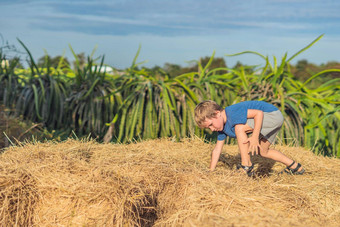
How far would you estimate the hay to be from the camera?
2.02 metres

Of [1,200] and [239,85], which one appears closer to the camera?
[1,200]

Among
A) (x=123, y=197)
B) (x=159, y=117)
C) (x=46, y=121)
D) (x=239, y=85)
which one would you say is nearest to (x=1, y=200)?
(x=123, y=197)

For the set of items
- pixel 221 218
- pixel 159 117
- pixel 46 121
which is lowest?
pixel 46 121

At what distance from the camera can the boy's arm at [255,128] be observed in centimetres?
282

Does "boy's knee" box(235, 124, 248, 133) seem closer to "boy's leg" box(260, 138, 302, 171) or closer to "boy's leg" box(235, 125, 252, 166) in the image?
"boy's leg" box(235, 125, 252, 166)

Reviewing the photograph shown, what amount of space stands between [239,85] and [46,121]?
2.68 metres

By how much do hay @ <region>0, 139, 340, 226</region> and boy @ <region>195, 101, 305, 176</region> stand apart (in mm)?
322

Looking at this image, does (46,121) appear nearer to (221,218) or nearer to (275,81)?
(275,81)

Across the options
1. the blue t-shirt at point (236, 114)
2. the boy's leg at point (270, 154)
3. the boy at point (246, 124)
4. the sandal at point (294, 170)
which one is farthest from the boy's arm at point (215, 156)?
the sandal at point (294, 170)

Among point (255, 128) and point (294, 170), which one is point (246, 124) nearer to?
point (255, 128)

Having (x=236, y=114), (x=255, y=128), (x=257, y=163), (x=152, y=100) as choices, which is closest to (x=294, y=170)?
(x=257, y=163)

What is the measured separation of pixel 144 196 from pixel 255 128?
1118mm

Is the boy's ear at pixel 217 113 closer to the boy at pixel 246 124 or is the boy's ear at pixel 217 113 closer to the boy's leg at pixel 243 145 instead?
the boy at pixel 246 124

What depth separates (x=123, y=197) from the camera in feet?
6.77
